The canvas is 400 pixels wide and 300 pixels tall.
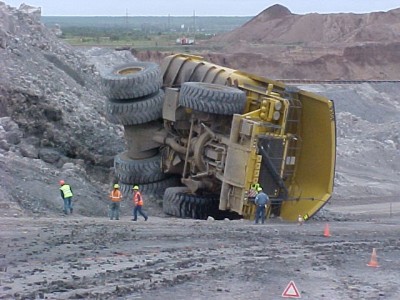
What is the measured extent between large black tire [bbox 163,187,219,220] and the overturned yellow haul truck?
0.02 m

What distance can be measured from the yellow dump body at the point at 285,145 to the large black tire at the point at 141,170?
226 cm

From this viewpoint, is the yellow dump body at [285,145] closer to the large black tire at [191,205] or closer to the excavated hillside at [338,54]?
the large black tire at [191,205]

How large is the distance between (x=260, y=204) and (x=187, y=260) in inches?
198

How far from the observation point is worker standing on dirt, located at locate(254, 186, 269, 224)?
57.7ft

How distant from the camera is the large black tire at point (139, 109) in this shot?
2014 cm

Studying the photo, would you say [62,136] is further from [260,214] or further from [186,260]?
[186,260]

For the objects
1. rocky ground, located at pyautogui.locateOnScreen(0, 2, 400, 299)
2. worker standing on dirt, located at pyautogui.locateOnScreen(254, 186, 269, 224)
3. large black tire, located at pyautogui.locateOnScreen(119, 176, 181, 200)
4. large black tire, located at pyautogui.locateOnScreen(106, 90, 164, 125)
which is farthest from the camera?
large black tire, located at pyautogui.locateOnScreen(119, 176, 181, 200)

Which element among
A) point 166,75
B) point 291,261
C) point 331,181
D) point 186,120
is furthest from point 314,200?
point 291,261

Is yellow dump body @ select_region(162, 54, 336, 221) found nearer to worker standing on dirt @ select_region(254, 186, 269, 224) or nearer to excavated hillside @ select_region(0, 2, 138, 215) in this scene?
worker standing on dirt @ select_region(254, 186, 269, 224)

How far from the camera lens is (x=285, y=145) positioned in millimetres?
18484

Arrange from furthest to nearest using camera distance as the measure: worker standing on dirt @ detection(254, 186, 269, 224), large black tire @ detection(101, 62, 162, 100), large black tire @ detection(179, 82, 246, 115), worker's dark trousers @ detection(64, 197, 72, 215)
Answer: large black tire @ detection(101, 62, 162, 100)
large black tire @ detection(179, 82, 246, 115)
worker's dark trousers @ detection(64, 197, 72, 215)
worker standing on dirt @ detection(254, 186, 269, 224)

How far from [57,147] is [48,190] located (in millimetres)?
3755

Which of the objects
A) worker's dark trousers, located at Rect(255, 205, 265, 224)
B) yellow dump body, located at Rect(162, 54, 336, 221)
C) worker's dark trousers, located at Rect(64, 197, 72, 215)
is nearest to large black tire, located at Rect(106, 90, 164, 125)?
yellow dump body, located at Rect(162, 54, 336, 221)

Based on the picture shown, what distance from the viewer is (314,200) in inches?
750
